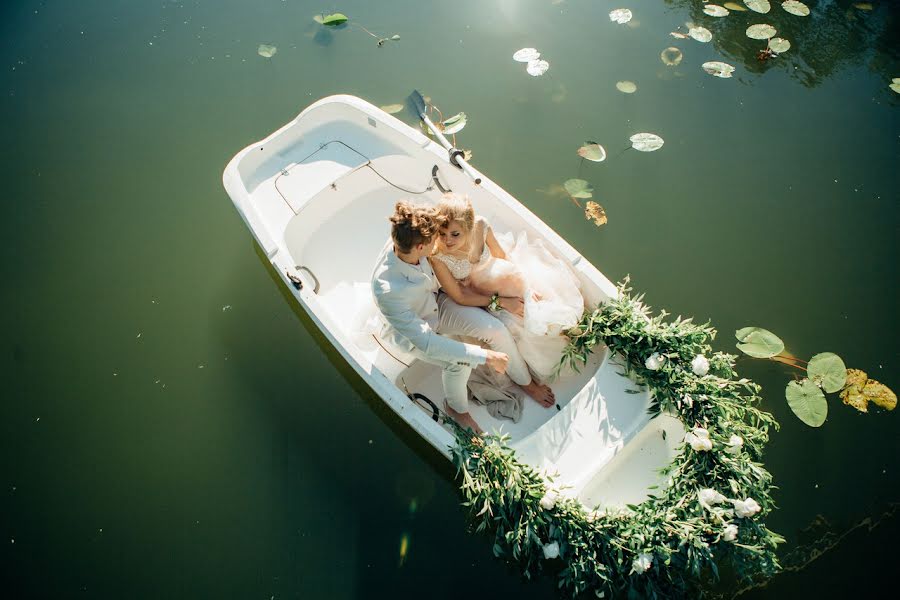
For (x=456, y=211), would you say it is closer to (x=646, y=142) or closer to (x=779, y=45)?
(x=646, y=142)

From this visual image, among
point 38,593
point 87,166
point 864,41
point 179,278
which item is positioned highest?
point 864,41

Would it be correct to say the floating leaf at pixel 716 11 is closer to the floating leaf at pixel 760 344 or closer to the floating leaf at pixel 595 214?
the floating leaf at pixel 595 214

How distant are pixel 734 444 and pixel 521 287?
1.04 m

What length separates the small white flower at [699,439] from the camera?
2.20 m

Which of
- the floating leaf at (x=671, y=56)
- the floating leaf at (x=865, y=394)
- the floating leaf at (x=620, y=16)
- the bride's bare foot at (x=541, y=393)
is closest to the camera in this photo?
the bride's bare foot at (x=541, y=393)

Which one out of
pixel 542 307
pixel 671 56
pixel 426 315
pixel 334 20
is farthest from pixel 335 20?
pixel 542 307

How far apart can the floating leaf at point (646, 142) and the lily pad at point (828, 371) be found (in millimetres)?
1558

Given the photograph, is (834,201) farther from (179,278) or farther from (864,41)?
(179,278)

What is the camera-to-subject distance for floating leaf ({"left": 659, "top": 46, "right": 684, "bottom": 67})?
411 centimetres

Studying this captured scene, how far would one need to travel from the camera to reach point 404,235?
208cm

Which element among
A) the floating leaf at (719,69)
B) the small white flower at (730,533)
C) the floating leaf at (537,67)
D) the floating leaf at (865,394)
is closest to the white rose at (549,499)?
the small white flower at (730,533)

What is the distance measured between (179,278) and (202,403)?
827 mm

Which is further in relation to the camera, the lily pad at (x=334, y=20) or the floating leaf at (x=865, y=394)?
the lily pad at (x=334, y=20)

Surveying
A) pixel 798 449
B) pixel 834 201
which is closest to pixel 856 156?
pixel 834 201
